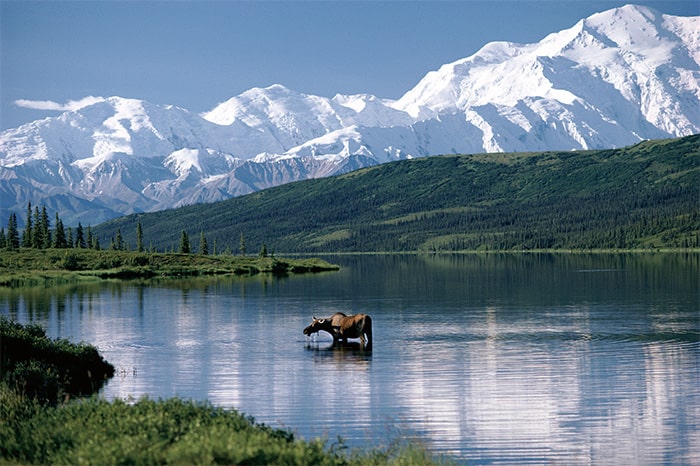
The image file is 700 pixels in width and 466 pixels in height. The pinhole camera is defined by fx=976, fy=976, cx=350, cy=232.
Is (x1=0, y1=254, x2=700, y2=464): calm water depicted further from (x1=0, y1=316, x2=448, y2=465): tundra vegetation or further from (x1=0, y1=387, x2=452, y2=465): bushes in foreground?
(x1=0, y1=387, x2=452, y2=465): bushes in foreground

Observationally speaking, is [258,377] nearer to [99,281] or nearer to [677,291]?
[677,291]

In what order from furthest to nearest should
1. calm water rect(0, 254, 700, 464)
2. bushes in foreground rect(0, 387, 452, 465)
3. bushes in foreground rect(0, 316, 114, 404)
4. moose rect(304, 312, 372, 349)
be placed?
moose rect(304, 312, 372, 349), bushes in foreground rect(0, 316, 114, 404), calm water rect(0, 254, 700, 464), bushes in foreground rect(0, 387, 452, 465)

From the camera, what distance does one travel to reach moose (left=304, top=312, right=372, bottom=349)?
68.1 m

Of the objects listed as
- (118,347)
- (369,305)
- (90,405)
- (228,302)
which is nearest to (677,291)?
(369,305)

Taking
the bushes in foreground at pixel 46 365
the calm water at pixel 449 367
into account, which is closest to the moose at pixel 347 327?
the calm water at pixel 449 367

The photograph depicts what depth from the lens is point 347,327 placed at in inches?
2741

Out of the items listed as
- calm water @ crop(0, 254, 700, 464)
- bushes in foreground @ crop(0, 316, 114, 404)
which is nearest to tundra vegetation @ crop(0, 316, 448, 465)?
bushes in foreground @ crop(0, 316, 114, 404)

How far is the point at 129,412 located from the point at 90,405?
273cm

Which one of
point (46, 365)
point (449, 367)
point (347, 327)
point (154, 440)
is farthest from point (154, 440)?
point (347, 327)

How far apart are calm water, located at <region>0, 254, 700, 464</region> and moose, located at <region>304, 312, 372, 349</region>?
1064 millimetres

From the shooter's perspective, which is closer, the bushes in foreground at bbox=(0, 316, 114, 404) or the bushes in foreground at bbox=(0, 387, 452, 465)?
the bushes in foreground at bbox=(0, 387, 452, 465)

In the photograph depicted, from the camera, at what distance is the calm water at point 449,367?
38.2m

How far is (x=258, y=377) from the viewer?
53.0 metres

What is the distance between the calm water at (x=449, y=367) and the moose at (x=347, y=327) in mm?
1064
